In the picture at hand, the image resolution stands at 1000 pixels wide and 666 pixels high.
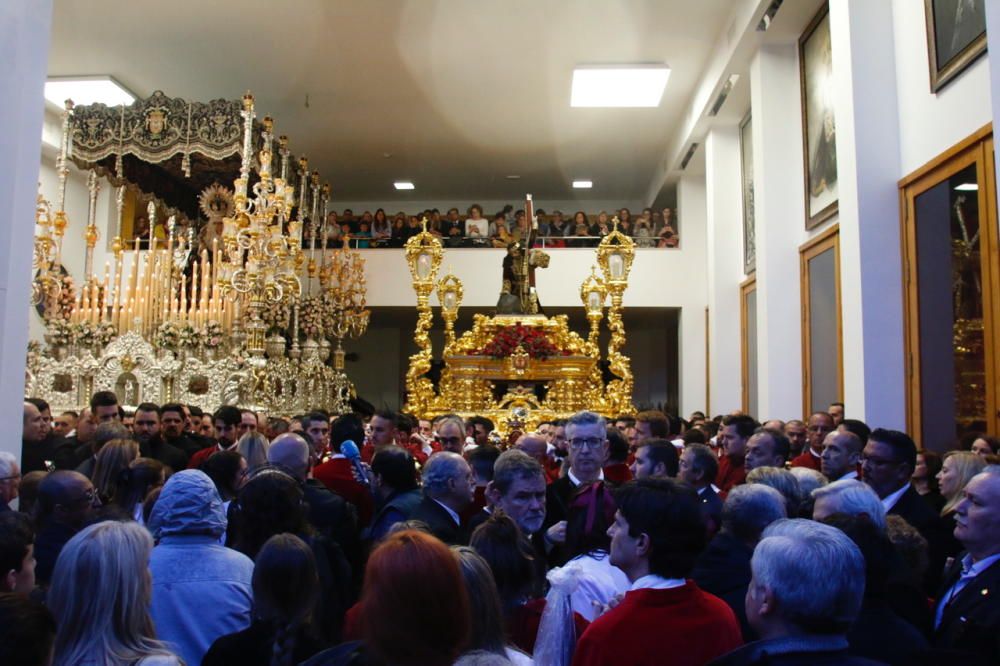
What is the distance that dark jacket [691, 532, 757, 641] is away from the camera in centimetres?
315

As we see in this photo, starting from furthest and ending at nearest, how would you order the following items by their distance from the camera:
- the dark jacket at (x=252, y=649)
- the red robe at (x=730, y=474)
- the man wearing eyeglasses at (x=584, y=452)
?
the red robe at (x=730, y=474)
the man wearing eyeglasses at (x=584, y=452)
the dark jacket at (x=252, y=649)

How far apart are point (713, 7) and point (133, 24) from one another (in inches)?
369

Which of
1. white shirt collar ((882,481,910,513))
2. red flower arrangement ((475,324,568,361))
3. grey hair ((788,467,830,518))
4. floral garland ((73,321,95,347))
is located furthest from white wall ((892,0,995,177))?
floral garland ((73,321,95,347))

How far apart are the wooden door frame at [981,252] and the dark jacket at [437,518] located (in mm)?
5107

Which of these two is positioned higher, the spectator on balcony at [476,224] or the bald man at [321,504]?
the spectator on balcony at [476,224]

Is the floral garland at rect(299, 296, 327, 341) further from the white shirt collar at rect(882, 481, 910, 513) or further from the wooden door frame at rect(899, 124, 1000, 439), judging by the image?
the white shirt collar at rect(882, 481, 910, 513)

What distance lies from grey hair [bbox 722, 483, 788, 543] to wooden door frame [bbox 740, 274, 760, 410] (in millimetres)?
12950

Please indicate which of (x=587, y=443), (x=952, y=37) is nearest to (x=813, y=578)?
(x=587, y=443)

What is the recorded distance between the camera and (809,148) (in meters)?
12.5

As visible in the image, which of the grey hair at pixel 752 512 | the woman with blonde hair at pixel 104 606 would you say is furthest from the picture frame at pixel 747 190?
the woman with blonde hair at pixel 104 606

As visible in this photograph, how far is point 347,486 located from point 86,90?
15212 millimetres

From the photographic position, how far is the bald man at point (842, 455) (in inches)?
210

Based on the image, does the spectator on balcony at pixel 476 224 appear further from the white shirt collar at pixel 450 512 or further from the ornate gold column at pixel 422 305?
the white shirt collar at pixel 450 512

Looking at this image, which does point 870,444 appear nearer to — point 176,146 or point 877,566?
point 877,566
